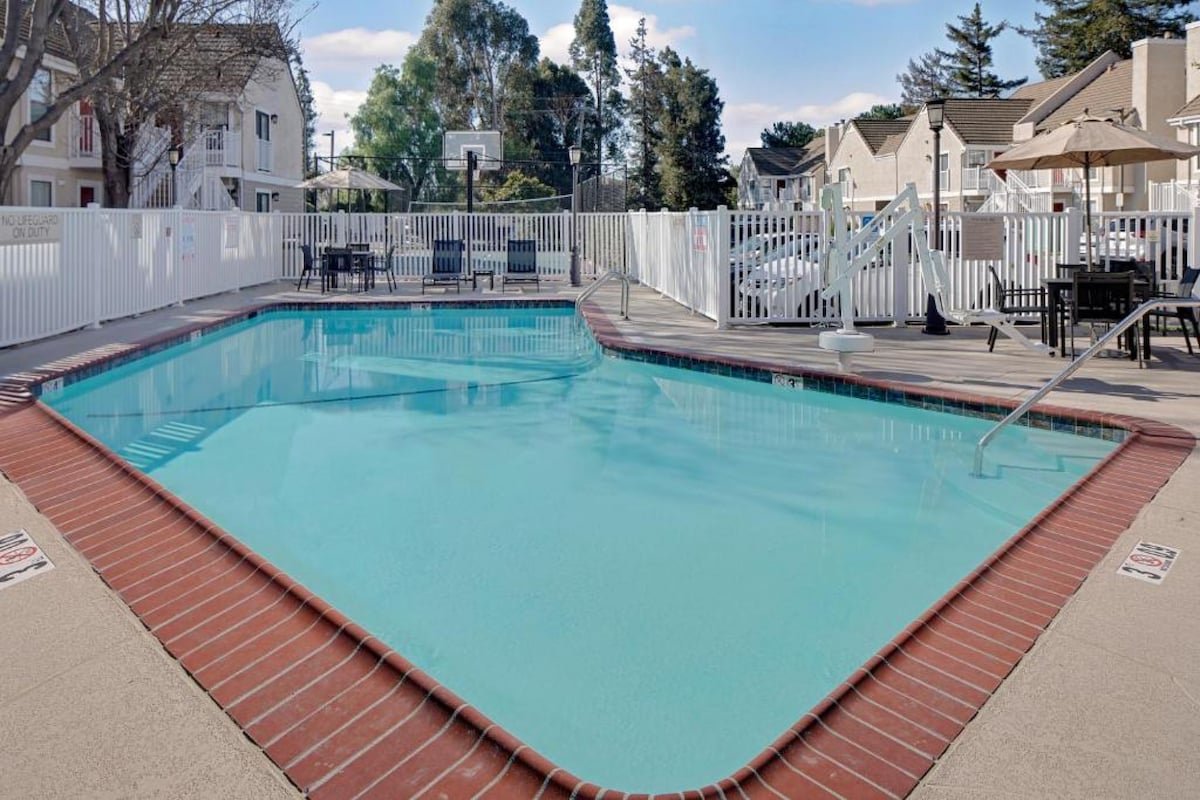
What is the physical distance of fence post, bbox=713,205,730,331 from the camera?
442 inches

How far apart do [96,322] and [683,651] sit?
9.68m

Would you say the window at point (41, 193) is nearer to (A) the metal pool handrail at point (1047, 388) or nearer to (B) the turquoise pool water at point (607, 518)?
(B) the turquoise pool water at point (607, 518)

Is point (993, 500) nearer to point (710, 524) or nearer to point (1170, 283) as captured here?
point (710, 524)

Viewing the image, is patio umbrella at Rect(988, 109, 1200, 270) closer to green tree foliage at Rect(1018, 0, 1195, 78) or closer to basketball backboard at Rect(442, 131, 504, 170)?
basketball backboard at Rect(442, 131, 504, 170)

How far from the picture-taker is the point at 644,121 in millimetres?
49594

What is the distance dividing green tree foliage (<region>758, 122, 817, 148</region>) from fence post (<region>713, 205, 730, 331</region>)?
174 ft

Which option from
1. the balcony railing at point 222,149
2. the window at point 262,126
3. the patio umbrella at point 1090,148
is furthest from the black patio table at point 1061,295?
the window at point 262,126

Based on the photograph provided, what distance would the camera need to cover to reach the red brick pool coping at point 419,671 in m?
2.28

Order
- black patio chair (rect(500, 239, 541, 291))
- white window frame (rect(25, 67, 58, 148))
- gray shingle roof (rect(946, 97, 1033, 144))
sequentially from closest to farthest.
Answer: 1. black patio chair (rect(500, 239, 541, 291))
2. white window frame (rect(25, 67, 58, 148))
3. gray shingle roof (rect(946, 97, 1033, 144))

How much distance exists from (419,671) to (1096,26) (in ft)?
174

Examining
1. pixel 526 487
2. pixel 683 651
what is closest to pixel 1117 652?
pixel 683 651

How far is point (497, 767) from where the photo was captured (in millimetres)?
2309

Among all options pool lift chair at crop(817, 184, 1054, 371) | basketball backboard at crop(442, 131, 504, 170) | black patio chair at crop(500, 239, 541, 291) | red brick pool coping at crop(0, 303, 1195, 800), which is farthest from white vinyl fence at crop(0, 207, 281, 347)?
basketball backboard at crop(442, 131, 504, 170)

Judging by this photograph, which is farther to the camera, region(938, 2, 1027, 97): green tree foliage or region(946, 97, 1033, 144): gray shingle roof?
region(938, 2, 1027, 97): green tree foliage
